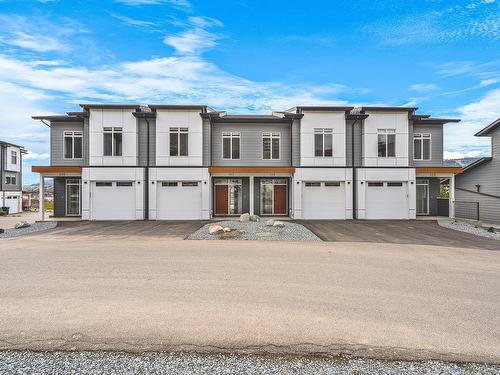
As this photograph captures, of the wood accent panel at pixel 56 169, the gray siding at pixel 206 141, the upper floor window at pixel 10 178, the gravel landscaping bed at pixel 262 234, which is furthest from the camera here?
the upper floor window at pixel 10 178

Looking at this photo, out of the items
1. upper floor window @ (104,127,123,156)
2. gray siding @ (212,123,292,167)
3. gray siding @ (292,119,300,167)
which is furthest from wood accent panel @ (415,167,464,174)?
upper floor window @ (104,127,123,156)

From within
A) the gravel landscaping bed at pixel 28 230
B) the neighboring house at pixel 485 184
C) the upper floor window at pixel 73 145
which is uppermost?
→ the upper floor window at pixel 73 145

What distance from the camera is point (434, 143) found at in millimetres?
20438

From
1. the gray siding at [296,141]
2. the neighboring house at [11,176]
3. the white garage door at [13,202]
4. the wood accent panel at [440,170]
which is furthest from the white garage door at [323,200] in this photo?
the white garage door at [13,202]

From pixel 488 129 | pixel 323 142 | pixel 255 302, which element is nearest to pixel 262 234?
pixel 255 302

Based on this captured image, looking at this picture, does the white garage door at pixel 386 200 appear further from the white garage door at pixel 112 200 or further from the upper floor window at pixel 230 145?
the white garage door at pixel 112 200

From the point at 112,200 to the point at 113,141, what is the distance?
384 cm

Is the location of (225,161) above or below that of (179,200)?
above

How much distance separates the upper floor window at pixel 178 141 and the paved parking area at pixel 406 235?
9.69 meters

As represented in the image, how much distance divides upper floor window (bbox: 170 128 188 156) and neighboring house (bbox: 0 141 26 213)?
20.8 meters

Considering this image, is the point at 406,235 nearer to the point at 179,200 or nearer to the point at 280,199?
the point at 280,199

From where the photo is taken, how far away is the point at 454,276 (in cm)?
709

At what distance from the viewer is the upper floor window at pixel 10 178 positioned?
1145 inches

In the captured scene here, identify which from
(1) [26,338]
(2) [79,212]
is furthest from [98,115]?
(1) [26,338]
